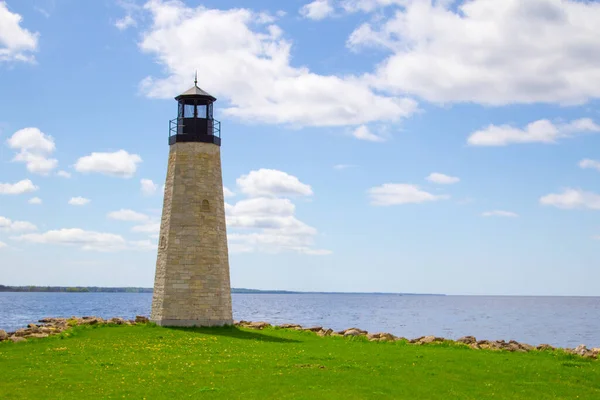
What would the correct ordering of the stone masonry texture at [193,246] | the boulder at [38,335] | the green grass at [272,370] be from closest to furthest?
the green grass at [272,370], the boulder at [38,335], the stone masonry texture at [193,246]

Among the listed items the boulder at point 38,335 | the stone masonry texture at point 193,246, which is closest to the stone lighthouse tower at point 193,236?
the stone masonry texture at point 193,246

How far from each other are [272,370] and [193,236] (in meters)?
13.7

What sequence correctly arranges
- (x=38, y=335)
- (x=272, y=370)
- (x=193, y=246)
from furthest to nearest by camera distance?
(x=193, y=246)
(x=38, y=335)
(x=272, y=370)

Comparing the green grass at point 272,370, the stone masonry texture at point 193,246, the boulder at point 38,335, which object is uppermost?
the stone masonry texture at point 193,246

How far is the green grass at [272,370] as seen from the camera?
64.3ft

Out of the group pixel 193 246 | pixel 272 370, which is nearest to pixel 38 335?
pixel 193 246

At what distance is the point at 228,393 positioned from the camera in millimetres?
19250

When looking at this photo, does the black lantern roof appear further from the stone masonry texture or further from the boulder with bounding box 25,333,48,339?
the boulder with bounding box 25,333,48,339

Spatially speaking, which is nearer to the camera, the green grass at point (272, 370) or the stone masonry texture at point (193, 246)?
the green grass at point (272, 370)

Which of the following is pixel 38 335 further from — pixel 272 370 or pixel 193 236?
pixel 272 370

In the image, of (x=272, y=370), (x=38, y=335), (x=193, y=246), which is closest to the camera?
(x=272, y=370)

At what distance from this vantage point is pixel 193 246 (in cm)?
3484

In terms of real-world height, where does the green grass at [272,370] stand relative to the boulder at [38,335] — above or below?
below

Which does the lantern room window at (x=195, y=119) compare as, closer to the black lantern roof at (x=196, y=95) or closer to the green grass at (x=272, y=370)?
the black lantern roof at (x=196, y=95)
